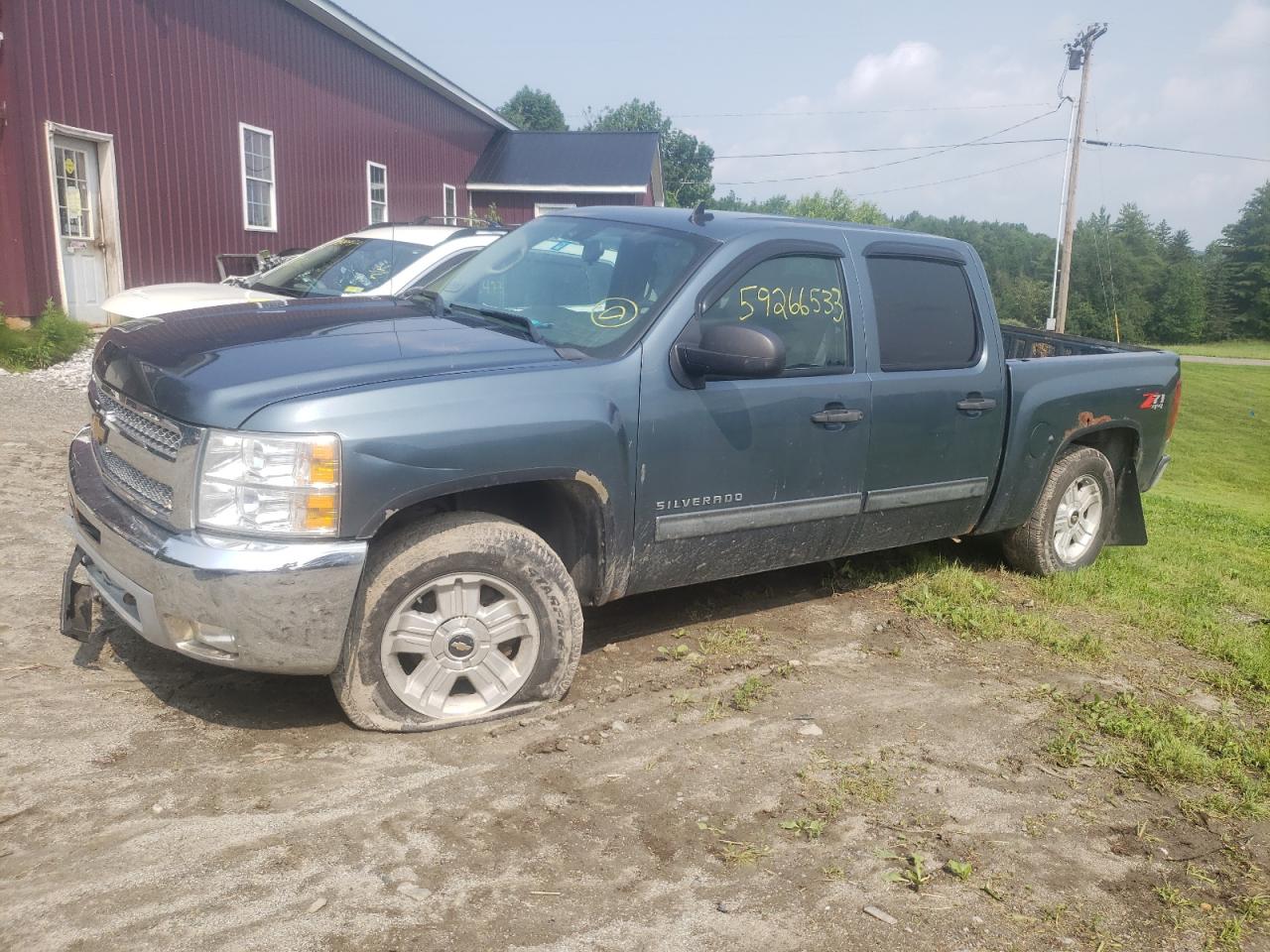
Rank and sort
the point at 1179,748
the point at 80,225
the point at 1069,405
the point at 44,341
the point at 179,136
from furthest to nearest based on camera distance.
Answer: the point at 179,136, the point at 80,225, the point at 44,341, the point at 1069,405, the point at 1179,748

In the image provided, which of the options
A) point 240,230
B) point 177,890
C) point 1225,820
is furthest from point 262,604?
point 240,230

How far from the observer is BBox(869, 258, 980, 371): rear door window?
16.6ft

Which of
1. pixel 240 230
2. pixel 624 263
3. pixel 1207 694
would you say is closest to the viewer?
pixel 624 263

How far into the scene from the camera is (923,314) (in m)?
5.23

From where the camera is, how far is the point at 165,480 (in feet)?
11.5

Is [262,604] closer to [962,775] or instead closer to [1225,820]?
[962,775]

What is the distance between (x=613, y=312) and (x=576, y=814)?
1970 millimetres

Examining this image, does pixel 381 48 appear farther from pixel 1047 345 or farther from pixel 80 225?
pixel 1047 345

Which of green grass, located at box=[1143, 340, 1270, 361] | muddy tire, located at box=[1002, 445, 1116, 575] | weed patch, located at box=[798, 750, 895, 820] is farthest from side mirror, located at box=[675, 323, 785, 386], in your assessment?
green grass, located at box=[1143, 340, 1270, 361]

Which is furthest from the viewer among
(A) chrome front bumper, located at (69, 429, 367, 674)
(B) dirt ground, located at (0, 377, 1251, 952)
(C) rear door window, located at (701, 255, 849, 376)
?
(C) rear door window, located at (701, 255, 849, 376)

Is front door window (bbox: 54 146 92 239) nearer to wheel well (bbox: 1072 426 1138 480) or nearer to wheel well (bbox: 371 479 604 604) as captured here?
wheel well (bbox: 371 479 604 604)

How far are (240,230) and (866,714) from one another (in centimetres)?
1542

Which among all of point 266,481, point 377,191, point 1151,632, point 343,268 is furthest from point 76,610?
point 377,191

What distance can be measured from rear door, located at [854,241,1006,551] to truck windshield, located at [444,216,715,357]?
1054 millimetres
